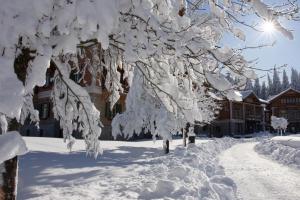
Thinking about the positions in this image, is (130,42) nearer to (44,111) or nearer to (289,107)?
(44,111)

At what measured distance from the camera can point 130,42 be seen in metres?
3.55

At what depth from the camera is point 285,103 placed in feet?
259

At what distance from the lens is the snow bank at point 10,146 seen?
2.19 meters

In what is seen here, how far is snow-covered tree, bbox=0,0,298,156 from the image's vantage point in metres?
2.56

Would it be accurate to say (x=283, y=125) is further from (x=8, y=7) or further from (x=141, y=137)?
(x=8, y=7)

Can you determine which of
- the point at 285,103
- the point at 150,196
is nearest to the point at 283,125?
the point at 285,103

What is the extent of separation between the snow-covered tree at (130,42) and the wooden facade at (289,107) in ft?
257

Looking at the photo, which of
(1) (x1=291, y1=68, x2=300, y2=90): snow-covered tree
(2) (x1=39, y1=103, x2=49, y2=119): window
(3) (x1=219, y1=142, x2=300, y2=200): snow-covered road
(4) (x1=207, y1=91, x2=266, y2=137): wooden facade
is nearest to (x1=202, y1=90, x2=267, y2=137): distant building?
(4) (x1=207, y1=91, x2=266, y2=137): wooden facade

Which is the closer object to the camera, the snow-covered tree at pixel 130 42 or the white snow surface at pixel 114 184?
the snow-covered tree at pixel 130 42

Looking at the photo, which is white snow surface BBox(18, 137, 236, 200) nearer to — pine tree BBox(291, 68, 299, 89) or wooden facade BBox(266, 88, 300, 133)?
wooden facade BBox(266, 88, 300, 133)

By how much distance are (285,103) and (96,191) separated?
7750 cm

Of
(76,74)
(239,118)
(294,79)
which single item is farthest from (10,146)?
(294,79)

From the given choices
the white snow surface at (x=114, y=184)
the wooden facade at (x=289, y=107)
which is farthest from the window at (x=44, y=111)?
the wooden facade at (x=289, y=107)

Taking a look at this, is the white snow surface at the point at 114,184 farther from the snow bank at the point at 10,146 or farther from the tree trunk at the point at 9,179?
the snow bank at the point at 10,146
